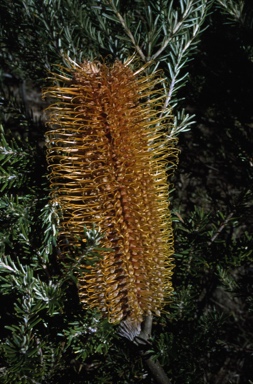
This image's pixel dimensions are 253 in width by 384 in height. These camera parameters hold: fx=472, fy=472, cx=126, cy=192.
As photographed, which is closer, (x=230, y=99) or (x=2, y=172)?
(x=2, y=172)

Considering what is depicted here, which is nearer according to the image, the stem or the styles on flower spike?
the styles on flower spike

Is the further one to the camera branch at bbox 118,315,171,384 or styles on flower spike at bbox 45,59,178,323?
branch at bbox 118,315,171,384

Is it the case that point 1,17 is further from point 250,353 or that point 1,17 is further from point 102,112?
point 250,353

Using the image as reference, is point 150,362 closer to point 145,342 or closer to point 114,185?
point 145,342

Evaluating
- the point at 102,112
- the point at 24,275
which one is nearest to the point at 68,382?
the point at 24,275

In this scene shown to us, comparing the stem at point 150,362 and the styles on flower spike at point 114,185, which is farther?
the stem at point 150,362

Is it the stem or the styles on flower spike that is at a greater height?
the styles on flower spike

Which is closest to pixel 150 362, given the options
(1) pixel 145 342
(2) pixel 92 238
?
(1) pixel 145 342

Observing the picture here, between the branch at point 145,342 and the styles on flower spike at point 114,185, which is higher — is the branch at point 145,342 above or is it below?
below
